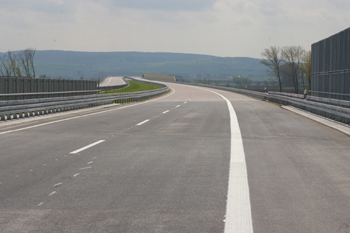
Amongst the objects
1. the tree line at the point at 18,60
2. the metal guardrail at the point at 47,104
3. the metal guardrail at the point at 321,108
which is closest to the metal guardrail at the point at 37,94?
the metal guardrail at the point at 47,104

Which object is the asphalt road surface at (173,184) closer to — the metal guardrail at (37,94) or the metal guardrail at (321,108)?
the metal guardrail at (321,108)

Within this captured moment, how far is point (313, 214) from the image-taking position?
198 inches

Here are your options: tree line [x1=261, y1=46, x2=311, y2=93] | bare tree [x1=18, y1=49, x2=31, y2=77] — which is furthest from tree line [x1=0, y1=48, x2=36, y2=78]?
tree line [x1=261, y1=46, x2=311, y2=93]

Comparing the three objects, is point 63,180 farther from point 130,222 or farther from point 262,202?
point 262,202

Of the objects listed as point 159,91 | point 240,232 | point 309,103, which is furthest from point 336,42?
point 159,91

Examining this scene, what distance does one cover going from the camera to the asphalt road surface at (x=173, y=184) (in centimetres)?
475

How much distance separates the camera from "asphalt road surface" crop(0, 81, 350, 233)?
475 cm

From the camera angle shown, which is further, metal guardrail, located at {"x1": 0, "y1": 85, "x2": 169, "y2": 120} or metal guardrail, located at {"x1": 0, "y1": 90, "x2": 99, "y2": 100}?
metal guardrail, located at {"x1": 0, "y1": 90, "x2": 99, "y2": 100}

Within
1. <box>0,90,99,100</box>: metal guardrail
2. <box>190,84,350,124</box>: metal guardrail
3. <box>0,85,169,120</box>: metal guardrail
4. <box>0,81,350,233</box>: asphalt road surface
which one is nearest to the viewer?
<box>0,81,350,233</box>: asphalt road surface

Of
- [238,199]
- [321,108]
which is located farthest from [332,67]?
[238,199]

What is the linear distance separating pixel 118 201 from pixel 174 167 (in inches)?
94.5

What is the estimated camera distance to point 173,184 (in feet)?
21.4

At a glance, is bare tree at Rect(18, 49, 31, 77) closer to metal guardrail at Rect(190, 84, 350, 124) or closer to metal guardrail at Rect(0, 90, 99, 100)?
metal guardrail at Rect(0, 90, 99, 100)

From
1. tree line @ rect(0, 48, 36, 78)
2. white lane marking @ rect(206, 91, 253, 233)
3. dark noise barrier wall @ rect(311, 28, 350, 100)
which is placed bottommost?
white lane marking @ rect(206, 91, 253, 233)
